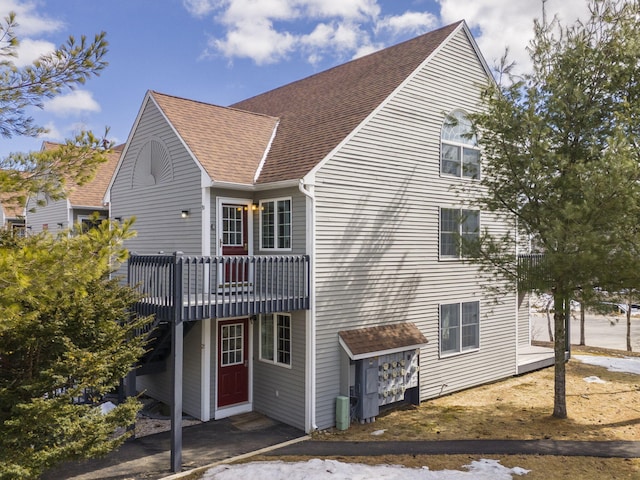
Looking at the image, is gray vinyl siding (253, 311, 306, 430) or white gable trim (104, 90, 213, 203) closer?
gray vinyl siding (253, 311, 306, 430)

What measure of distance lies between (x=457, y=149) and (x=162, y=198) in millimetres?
8801

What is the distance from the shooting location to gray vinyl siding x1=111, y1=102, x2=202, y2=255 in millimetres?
11758

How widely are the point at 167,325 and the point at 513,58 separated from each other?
10471 millimetres


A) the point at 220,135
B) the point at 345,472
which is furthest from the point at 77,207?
the point at 345,472

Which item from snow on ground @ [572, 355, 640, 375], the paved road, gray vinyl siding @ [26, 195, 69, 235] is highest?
gray vinyl siding @ [26, 195, 69, 235]

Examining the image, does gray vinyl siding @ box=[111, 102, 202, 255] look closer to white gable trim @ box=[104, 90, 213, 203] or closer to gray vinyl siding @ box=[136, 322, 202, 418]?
white gable trim @ box=[104, 90, 213, 203]

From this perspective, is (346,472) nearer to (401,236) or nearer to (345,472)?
(345,472)

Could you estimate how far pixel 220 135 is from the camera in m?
12.7

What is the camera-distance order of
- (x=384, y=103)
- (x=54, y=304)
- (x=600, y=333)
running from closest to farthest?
(x=54, y=304) < (x=384, y=103) < (x=600, y=333)

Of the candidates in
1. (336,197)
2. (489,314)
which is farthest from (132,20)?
(489,314)

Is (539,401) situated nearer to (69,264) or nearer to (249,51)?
(69,264)

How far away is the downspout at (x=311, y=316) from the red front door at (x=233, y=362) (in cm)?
222

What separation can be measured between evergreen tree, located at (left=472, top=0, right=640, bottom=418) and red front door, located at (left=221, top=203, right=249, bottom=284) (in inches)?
250

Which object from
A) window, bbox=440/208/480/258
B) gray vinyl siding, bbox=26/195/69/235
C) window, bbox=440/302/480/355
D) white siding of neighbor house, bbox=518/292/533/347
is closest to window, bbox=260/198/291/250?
window, bbox=440/208/480/258
